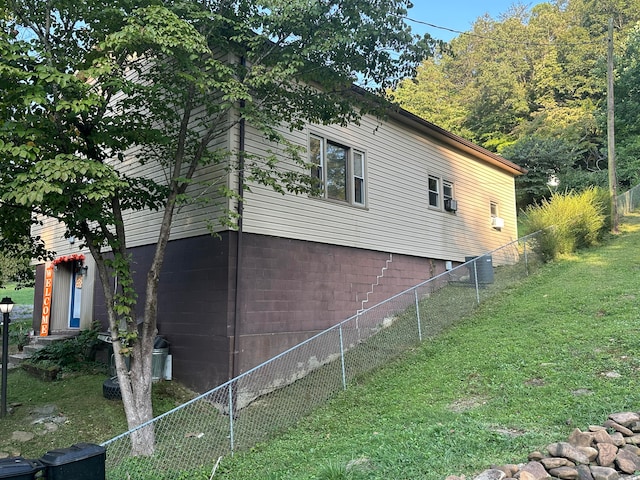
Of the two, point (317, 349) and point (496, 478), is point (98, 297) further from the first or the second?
point (496, 478)

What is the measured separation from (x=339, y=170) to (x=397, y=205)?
2133 mm

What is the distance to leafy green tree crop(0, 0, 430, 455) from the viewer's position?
5.20m

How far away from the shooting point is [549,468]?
13.0ft

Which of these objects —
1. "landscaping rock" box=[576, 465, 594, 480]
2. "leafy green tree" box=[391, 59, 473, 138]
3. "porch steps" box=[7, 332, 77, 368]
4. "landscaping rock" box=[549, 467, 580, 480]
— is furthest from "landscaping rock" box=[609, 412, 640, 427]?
"leafy green tree" box=[391, 59, 473, 138]

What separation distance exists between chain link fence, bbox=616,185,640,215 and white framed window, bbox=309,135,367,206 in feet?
49.5

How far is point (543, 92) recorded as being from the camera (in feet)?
104

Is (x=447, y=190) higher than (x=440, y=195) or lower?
higher

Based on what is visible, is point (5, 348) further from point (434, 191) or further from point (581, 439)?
point (434, 191)

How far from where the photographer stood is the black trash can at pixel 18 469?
11.6ft

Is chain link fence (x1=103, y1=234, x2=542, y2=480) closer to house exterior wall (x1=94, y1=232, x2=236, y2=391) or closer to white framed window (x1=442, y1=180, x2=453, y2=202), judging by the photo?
house exterior wall (x1=94, y1=232, x2=236, y2=391)

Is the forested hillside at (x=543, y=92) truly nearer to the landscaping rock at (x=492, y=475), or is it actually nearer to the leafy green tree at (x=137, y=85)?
the leafy green tree at (x=137, y=85)

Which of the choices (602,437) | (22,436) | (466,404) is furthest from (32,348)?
(602,437)

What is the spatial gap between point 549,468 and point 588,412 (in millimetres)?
1485

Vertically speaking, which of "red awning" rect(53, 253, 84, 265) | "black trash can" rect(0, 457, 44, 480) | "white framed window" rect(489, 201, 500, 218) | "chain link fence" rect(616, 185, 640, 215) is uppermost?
"chain link fence" rect(616, 185, 640, 215)
